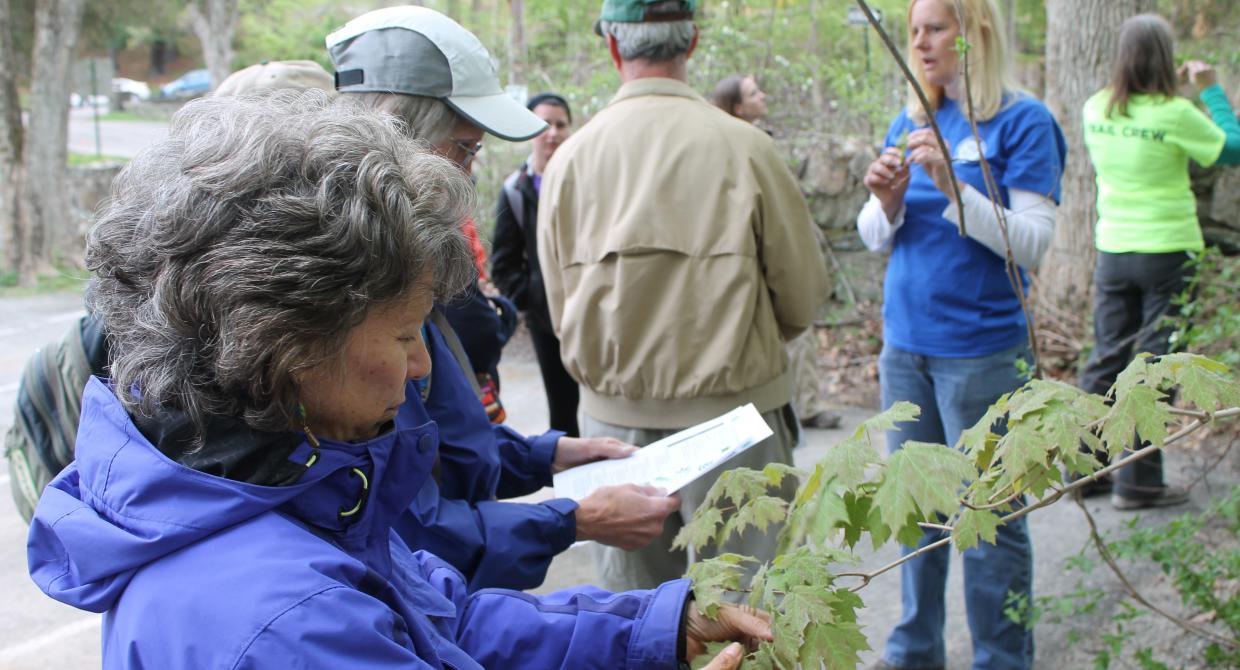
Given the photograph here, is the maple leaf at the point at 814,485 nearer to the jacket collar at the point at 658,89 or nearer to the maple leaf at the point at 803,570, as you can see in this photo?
the maple leaf at the point at 803,570

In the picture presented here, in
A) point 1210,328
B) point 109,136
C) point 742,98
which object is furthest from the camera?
point 109,136

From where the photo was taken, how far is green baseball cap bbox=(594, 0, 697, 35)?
3.07m

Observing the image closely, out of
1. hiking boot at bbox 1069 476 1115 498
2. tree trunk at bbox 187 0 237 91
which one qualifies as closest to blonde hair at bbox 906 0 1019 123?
hiking boot at bbox 1069 476 1115 498

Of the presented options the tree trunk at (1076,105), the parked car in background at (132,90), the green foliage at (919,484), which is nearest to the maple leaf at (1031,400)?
the green foliage at (919,484)

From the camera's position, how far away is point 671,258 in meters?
2.98

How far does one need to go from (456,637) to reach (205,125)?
0.87 m

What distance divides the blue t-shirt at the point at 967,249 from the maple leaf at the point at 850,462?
1613mm

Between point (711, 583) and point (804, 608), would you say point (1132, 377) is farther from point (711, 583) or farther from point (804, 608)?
point (711, 583)

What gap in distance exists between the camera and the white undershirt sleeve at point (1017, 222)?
3.03 meters

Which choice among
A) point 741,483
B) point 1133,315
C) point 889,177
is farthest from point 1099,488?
point 741,483

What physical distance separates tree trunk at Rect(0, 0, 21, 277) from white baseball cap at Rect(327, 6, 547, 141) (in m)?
Result: 13.0

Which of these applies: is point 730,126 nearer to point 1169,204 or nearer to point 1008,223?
point 1008,223

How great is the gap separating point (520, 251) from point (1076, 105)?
4183 millimetres

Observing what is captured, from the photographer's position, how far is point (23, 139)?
13.9m
